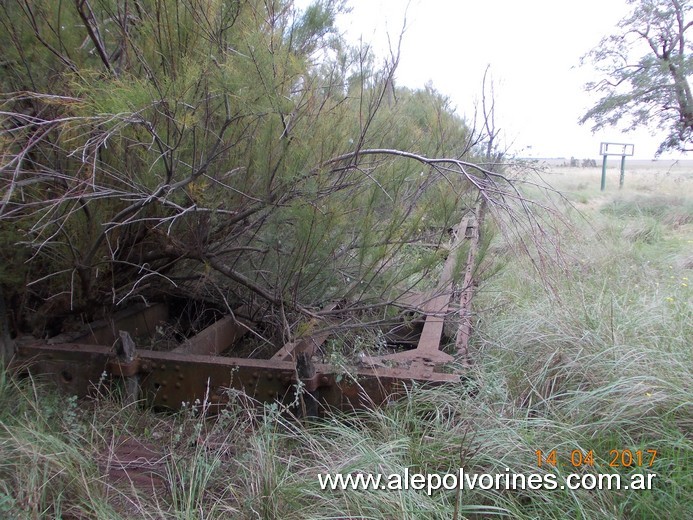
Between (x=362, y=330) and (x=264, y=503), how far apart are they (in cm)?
225

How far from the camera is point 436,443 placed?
2660 mm

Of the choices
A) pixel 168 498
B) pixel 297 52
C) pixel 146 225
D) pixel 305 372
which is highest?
pixel 297 52

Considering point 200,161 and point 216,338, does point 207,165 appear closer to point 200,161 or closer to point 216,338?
point 200,161

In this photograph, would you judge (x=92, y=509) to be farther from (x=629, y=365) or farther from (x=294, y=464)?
(x=629, y=365)

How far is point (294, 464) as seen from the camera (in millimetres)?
2590

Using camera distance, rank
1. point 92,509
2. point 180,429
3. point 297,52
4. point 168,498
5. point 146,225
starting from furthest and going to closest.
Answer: point 297,52
point 146,225
point 180,429
point 168,498
point 92,509

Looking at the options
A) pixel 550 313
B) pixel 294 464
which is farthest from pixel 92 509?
pixel 550 313

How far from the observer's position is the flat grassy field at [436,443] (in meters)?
2.24

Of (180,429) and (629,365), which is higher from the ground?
(629,365)
